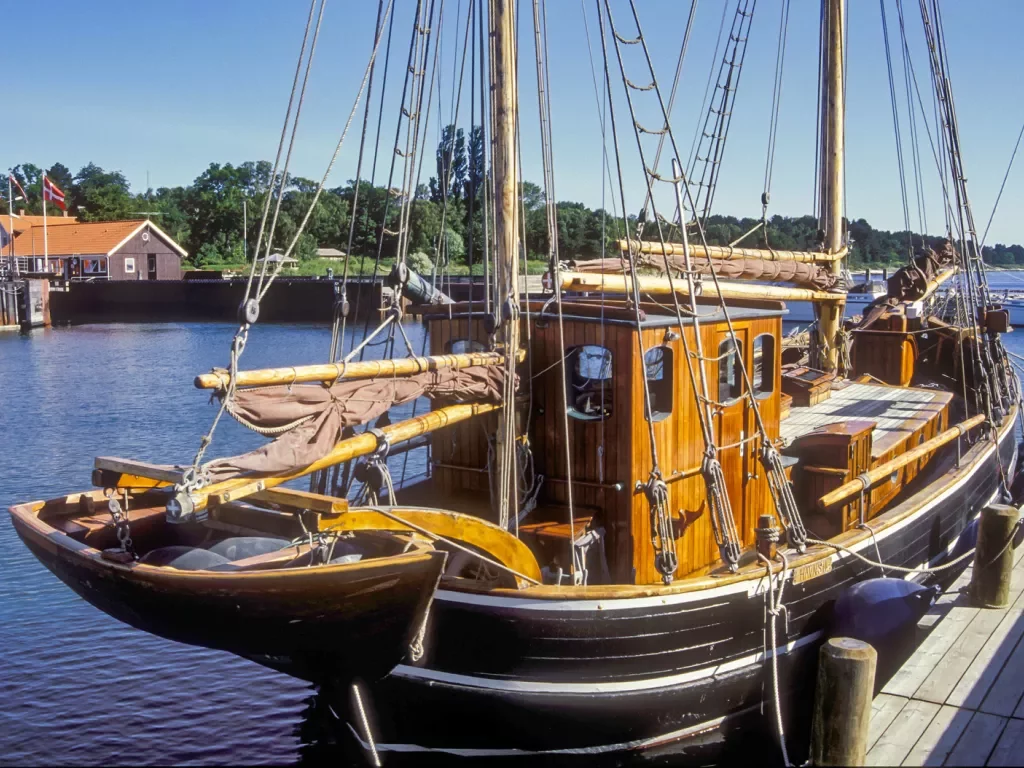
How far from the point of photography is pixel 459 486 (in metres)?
11.0

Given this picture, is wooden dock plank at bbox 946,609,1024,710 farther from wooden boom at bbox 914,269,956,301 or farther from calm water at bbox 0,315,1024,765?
wooden boom at bbox 914,269,956,301

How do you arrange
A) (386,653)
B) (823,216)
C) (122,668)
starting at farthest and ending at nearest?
(823,216)
(122,668)
(386,653)

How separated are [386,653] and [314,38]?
597cm

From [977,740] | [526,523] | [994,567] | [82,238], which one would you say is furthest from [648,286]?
[82,238]


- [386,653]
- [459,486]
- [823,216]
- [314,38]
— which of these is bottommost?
[386,653]

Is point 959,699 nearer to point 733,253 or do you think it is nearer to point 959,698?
point 959,698

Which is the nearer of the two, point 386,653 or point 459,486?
point 386,653

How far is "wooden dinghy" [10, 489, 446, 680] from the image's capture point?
7.27 metres

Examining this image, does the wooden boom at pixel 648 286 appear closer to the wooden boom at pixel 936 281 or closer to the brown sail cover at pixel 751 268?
the brown sail cover at pixel 751 268

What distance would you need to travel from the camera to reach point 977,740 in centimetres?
801

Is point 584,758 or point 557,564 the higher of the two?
point 557,564

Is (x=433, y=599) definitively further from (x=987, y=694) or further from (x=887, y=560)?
(x=887, y=560)

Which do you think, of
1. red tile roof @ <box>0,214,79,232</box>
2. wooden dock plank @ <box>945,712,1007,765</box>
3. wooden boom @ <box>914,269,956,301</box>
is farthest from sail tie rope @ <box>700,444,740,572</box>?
red tile roof @ <box>0,214,79,232</box>

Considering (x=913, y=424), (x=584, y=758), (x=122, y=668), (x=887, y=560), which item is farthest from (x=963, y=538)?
(x=122, y=668)
